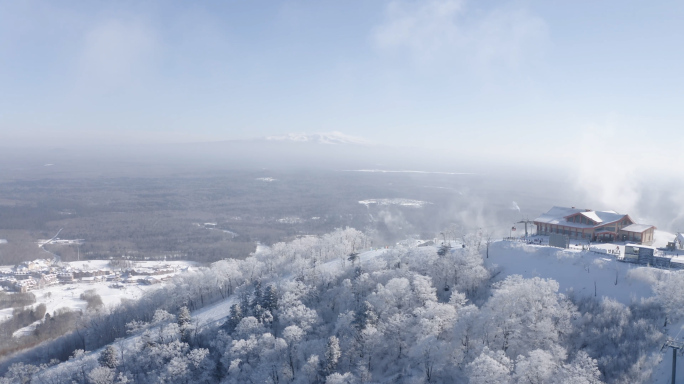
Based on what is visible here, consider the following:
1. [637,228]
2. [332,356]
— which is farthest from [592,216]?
[332,356]

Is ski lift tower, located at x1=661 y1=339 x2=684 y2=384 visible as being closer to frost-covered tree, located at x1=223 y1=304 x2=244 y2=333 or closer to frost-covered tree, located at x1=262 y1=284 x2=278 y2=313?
frost-covered tree, located at x1=262 y1=284 x2=278 y2=313

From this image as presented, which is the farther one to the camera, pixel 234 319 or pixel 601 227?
pixel 601 227

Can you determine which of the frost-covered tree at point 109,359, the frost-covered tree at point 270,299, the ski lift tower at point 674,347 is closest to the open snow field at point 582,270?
the ski lift tower at point 674,347

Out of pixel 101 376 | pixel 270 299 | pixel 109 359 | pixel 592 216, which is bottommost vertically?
pixel 101 376

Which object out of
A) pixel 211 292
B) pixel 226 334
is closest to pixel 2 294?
pixel 211 292

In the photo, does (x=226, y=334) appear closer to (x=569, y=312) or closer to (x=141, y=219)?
(x=569, y=312)

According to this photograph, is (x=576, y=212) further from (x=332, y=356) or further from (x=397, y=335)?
(x=332, y=356)

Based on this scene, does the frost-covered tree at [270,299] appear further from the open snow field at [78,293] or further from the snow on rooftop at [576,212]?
the snow on rooftop at [576,212]

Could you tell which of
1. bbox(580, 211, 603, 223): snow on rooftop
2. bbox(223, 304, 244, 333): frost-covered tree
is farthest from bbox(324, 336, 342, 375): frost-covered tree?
bbox(580, 211, 603, 223): snow on rooftop
